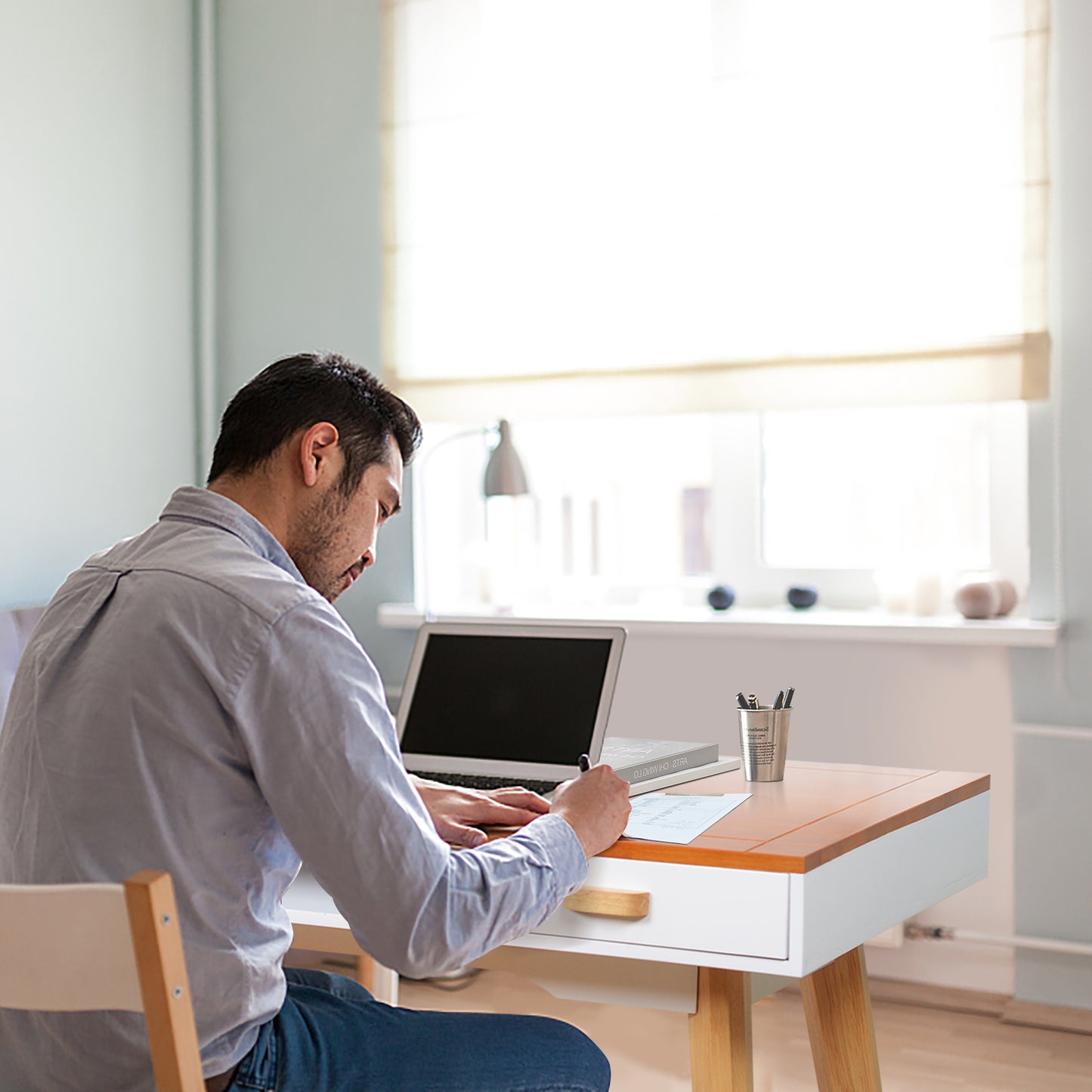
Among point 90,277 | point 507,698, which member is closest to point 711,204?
point 90,277

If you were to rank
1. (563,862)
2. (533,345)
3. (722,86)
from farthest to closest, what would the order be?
(533,345)
(722,86)
(563,862)

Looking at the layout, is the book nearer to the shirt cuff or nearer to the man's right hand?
the man's right hand

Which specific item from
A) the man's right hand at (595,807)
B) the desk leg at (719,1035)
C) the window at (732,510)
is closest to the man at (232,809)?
the man's right hand at (595,807)

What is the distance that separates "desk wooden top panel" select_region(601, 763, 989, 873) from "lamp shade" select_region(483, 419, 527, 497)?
110cm

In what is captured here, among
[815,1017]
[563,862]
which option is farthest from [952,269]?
[563,862]

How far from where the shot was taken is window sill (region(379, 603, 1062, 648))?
2.75m

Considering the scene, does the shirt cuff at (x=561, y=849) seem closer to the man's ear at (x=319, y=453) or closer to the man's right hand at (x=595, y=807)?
the man's right hand at (x=595, y=807)

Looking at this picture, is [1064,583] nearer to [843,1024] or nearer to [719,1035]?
[843,1024]

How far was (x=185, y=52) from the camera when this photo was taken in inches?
142

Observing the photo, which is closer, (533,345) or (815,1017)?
(815,1017)

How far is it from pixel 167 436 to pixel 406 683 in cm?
182

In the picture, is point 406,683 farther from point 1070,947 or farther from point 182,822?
point 1070,947

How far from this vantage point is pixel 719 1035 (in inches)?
59.9

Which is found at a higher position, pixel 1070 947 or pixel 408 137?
pixel 408 137
